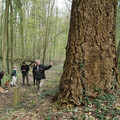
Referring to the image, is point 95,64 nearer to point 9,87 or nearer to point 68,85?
point 68,85

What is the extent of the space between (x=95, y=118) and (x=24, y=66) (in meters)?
6.69

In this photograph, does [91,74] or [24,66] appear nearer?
[91,74]

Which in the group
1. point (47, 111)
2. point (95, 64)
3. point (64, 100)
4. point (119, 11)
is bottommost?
point (47, 111)

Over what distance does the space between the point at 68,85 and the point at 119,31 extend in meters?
8.44

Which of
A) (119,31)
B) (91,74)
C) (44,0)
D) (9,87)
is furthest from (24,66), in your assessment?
(44,0)

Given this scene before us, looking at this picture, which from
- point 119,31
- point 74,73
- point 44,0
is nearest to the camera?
point 74,73

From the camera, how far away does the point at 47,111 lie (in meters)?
3.18

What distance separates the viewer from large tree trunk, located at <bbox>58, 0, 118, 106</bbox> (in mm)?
3070

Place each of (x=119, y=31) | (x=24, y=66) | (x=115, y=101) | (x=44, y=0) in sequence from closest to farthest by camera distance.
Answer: (x=115, y=101) → (x=24, y=66) → (x=119, y=31) → (x=44, y=0)

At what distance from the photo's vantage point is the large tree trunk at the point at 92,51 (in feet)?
10.1

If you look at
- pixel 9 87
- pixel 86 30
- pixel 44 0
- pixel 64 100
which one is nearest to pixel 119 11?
pixel 86 30

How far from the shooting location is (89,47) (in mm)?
3115

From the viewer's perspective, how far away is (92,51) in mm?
3111

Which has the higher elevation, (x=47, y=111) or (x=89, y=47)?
(x=89, y=47)
